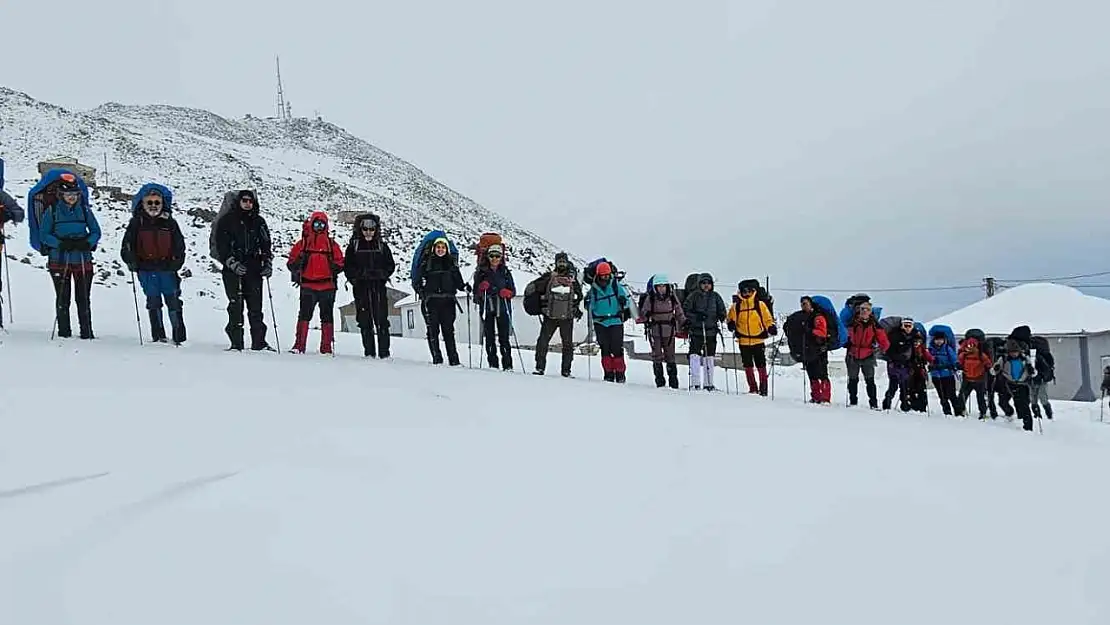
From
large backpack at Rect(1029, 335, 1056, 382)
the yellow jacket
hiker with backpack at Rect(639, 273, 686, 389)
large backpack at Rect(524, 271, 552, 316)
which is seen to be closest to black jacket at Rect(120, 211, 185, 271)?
large backpack at Rect(524, 271, 552, 316)

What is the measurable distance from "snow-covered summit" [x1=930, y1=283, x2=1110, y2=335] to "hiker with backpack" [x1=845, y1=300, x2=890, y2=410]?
72.9 ft

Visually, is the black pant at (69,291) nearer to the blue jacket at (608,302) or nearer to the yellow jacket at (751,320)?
the blue jacket at (608,302)

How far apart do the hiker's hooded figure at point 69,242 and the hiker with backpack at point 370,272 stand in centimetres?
279

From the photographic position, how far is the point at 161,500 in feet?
14.4

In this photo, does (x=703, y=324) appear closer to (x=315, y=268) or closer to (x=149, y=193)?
(x=315, y=268)

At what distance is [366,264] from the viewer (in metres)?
10.3

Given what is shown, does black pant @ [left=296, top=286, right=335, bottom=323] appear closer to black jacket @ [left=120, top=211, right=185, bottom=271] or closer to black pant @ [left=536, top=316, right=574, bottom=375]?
black jacket @ [left=120, top=211, right=185, bottom=271]

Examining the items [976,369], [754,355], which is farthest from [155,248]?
[976,369]

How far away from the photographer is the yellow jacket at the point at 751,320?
1145cm

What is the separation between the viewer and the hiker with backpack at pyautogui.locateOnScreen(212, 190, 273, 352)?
31.1 feet

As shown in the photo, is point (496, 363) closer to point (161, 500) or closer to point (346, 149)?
point (161, 500)

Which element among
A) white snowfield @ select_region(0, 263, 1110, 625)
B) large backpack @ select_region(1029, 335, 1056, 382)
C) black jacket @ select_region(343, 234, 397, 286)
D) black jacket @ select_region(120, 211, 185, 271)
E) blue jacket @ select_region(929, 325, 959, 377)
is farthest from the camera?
large backpack @ select_region(1029, 335, 1056, 382)

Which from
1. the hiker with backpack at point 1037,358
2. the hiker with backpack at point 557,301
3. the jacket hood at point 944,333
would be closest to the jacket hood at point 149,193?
the hiker with backpack at point 557,301

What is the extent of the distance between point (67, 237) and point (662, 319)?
7135mm
